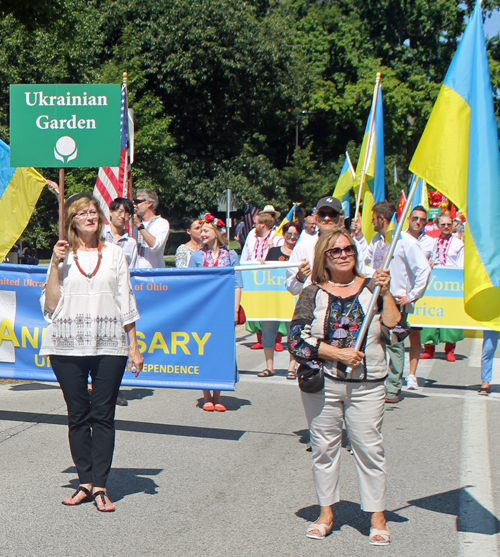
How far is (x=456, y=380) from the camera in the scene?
353 inches

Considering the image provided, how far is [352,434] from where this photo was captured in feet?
13.5

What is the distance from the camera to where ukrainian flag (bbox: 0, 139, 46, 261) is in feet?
21.8

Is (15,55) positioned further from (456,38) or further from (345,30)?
(456,38)

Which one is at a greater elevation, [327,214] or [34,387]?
[327,214]

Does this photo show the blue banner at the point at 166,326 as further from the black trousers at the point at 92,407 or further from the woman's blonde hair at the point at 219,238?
the black trousers at the point at 92,407

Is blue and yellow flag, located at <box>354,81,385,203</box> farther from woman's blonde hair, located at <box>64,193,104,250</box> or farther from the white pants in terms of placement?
the white pants

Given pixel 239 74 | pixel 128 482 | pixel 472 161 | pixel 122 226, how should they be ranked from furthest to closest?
1. pixel 239 74
2. pixel 122 226
3. pixel 128 482
4. pixel 472 161

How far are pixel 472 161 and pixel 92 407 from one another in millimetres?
2668

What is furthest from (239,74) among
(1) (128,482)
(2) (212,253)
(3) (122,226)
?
(1) (128,482)

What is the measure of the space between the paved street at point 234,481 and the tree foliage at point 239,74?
11.5 m

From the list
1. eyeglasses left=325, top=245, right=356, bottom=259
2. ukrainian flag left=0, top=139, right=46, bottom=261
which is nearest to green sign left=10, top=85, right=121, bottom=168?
ukrainian flag left=0, top=139, right=46, bottom=261

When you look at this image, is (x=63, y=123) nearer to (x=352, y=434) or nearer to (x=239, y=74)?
(x=352, y=434)

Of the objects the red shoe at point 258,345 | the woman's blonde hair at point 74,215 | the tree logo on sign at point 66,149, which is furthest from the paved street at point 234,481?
the red shoe at point 258,345

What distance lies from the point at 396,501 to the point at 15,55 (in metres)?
21.5
